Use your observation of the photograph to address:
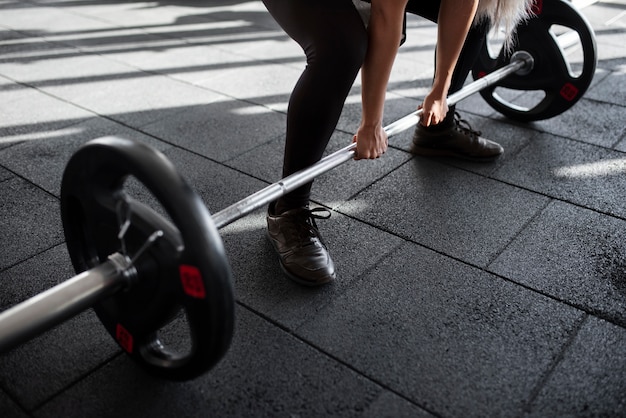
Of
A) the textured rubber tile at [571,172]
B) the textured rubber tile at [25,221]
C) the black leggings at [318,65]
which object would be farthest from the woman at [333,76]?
the textured rubber tile at [25,221]

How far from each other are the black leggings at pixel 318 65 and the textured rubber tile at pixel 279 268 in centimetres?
25

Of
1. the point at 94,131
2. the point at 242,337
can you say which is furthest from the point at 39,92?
the point at 242,337

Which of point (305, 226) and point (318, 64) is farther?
point (305, 226)

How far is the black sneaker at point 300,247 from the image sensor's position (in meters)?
1.43

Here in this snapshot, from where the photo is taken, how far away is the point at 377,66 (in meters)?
1.25

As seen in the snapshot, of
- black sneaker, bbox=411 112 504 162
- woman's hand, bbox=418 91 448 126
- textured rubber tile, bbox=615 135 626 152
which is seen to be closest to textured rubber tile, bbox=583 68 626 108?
textured rubber tile, bbox=615 135 626 152

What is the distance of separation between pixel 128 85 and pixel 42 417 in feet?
6.31

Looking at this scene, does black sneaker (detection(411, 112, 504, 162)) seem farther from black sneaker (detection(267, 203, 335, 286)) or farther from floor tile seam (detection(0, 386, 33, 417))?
floor tile seam (detection(0, 386, 33, 417))

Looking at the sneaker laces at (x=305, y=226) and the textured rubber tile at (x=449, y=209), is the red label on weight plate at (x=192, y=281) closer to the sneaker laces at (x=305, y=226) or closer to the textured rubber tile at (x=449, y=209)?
→ the sneaker laces at (x=305, y=226)

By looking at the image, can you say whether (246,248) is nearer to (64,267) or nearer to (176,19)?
(64,267)

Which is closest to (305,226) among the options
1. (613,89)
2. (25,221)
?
(25,221)

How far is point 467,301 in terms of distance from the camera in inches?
54.0

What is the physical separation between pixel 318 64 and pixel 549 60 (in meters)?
1.14

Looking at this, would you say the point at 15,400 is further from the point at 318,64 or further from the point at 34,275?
the point at 318,64
